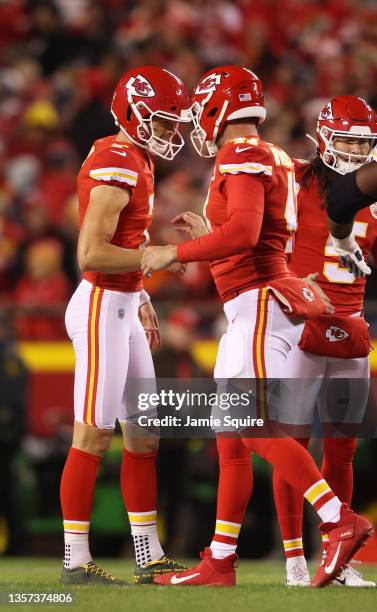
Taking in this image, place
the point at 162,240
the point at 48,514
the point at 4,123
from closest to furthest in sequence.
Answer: the point at 48,514 < the point at 162,240 < the point at 4,123

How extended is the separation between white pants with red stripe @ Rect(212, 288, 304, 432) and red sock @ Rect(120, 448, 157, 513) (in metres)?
0.46

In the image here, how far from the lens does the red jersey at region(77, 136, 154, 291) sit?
15.4 ft

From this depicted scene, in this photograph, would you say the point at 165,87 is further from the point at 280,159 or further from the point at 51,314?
the point at 51,314

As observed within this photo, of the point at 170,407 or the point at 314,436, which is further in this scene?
the point at 314,436

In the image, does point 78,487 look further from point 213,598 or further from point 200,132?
point 200,132

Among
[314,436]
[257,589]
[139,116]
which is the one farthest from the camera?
[314,436]

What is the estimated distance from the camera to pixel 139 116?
488 centimetres

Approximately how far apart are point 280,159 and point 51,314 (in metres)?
3.75

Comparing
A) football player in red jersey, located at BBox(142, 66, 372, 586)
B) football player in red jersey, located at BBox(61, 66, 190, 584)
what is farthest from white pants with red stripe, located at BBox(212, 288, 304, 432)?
football player in red jersey, located at BBox(61, 66, 190, 584)

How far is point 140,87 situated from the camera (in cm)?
492

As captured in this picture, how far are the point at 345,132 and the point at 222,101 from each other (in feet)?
1.81

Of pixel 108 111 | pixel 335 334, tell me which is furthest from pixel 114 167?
pixel 108 111

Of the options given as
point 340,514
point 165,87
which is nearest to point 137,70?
point 165,87

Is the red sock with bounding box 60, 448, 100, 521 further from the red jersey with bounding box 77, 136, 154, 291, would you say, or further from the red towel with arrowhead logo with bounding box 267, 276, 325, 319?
the red towel with arrowhead logo with bounding box 267, 276, 325, 319
